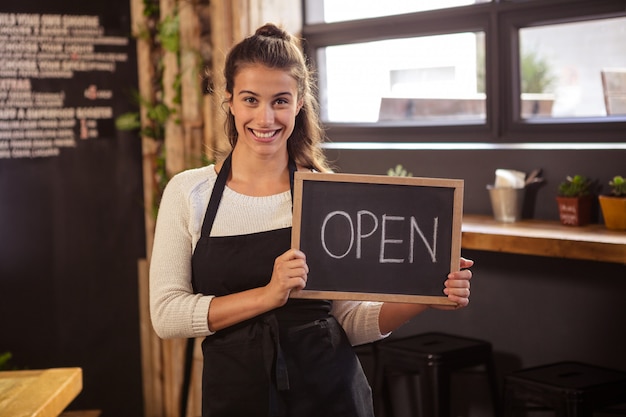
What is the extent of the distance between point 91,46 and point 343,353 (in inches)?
114

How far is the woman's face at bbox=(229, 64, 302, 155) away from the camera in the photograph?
206 centimetres

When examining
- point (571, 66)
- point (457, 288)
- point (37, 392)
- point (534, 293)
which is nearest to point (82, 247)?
point (534, 293)

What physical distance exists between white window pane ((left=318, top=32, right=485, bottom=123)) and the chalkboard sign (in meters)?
2.11

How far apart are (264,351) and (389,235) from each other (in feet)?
1.28

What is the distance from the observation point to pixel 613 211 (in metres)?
3.24

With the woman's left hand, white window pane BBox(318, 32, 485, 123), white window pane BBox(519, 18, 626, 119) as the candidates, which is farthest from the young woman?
white window pane BBox(318, 32, 485, 123)

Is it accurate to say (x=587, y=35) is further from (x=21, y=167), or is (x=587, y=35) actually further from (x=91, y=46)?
(x=21, y=167)

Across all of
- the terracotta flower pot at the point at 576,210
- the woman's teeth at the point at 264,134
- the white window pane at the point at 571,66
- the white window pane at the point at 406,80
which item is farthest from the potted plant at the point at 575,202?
the woman's teeth at the point at 264,134

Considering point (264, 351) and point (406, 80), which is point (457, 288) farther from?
point (406, 80)

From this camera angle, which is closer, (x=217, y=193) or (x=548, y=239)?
(x=217, y=193)

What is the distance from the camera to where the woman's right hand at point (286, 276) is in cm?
193

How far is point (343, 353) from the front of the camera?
2.12m

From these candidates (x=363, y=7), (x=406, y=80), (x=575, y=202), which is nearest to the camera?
(x=575, y=202)

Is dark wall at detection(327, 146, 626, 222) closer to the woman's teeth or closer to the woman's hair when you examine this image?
the woman's hair
